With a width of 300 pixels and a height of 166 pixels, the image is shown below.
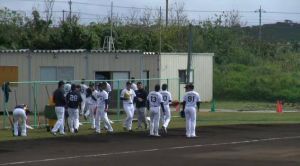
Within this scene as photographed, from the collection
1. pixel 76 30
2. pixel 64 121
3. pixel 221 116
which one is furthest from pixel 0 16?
pixel 64 121

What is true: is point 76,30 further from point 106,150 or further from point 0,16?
point 106,150

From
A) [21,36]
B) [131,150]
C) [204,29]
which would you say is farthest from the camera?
[204,29]

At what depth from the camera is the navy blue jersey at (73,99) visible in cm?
2692

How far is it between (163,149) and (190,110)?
4.65 meters

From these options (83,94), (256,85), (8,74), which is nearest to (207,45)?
(256,85)

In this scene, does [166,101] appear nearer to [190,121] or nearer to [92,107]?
[190,121]

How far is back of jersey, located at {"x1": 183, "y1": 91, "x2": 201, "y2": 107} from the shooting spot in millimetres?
26141

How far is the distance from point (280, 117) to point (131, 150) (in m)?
18.8

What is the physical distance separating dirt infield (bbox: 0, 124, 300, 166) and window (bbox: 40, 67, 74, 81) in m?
14.5

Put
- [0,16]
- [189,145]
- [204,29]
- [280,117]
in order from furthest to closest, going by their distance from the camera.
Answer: [204,29] → [0,16] → [280,117] → [189,145]

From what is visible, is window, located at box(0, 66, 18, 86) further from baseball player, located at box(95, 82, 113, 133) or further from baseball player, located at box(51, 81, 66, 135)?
baseball player, located at box(51, 81, 66, 135)

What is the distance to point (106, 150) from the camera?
2161 centimetres

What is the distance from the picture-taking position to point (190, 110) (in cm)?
2627

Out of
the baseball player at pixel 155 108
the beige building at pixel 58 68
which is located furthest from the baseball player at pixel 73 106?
the beige building at pixel 58 68
